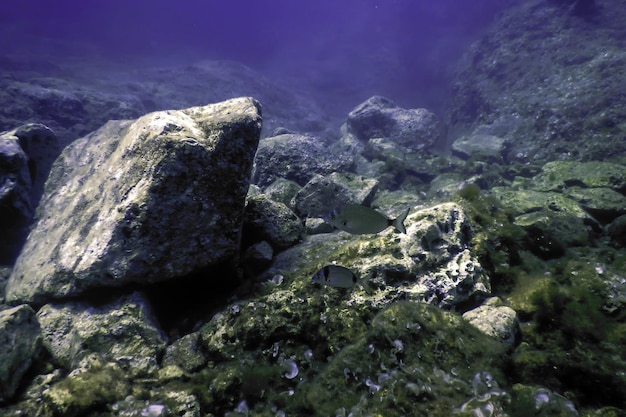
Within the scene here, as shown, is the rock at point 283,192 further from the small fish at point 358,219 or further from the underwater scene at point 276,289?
the small fish at point 358,219

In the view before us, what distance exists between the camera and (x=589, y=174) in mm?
7090

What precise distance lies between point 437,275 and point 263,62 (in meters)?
57.9

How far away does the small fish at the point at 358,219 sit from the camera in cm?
268

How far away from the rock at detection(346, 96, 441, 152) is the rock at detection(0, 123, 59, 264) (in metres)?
12.8

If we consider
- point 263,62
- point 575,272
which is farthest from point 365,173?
point 263,62

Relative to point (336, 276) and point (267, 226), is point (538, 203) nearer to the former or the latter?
point (267, 226)

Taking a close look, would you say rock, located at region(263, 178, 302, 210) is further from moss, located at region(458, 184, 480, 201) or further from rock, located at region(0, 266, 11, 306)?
rock, located at region(0, 266, 11, 306)

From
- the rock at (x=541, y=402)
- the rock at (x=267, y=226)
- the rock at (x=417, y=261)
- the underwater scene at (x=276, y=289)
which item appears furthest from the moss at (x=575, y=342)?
the rock at (x=267, y=226)

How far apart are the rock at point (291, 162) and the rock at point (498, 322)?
589cm

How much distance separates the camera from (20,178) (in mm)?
5301

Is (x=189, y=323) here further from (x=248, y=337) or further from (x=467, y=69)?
(x=467, y=69)

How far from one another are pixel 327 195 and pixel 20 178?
555 centimetres

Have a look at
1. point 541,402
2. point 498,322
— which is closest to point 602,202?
point 498,322

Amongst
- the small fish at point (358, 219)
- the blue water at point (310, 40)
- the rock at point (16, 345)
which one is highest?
the blue water at point (310, 40)
